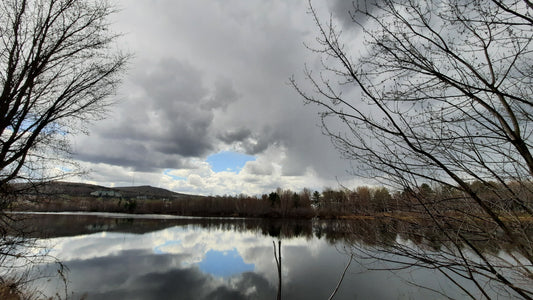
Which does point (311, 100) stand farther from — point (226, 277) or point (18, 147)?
point (226, 277)

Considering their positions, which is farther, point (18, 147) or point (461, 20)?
point (18, 147)

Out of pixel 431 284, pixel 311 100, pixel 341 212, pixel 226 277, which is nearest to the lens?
pixel 311 100

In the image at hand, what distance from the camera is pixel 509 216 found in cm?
221

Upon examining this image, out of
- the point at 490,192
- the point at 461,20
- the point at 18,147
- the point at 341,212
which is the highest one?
the point at 461,20

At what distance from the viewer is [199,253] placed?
80.8 ft

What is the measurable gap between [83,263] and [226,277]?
1067cm

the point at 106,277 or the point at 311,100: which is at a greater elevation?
the point at 311,100

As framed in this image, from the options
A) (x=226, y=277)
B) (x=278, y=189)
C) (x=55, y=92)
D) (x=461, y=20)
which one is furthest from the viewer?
(x=278, y=189)

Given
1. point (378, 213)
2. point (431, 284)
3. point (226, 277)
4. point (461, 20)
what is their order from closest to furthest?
point (461, 20) → point (378, 213) → point (431, 284) → point (226, 277)

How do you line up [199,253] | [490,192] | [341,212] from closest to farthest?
[490,192]
[341,212]
[199,253]

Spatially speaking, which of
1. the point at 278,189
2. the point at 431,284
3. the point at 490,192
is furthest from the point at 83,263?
the point at 278,189

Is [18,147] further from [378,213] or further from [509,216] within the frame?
[509,216]

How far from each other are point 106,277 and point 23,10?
15810mm

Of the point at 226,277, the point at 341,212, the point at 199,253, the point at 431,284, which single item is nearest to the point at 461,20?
the point at 341,212
